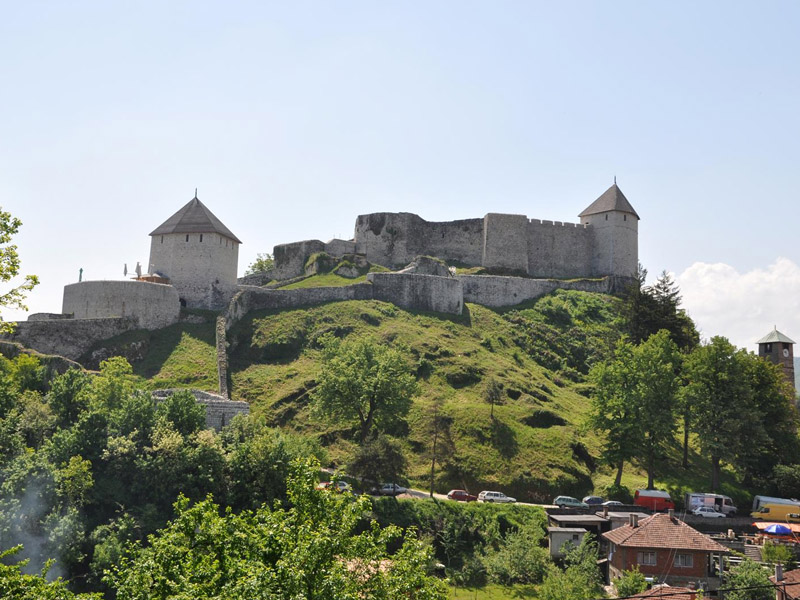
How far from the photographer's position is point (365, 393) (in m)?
44.0

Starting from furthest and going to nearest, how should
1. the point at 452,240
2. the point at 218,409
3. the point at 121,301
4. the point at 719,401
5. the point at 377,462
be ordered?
the point at 452,240
the point at 121,301
the point at 719,401
the point at 218,409
the point at 377,462

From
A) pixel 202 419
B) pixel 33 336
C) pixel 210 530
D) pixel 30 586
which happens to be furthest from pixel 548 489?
pixel 33 336

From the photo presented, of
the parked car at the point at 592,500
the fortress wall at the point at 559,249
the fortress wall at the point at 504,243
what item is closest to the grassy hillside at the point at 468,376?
the parked car at the point at 592,500

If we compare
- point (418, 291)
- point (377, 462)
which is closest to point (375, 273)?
point (418, 291)

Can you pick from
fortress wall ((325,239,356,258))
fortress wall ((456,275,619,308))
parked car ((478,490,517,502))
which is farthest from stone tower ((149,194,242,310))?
parked car ((478,490,517,502))

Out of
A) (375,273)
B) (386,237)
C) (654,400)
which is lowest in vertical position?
(654,400)

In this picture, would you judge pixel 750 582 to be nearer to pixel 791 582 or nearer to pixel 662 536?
pixel 791 582

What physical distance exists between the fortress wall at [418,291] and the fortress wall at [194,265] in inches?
490

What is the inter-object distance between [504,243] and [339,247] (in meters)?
16.0

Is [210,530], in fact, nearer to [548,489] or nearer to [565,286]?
[548,489]

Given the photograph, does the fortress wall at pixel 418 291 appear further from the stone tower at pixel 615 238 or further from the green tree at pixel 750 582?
the green tree at pixel 750 582

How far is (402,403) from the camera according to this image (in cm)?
4469

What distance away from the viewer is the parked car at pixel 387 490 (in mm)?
41031

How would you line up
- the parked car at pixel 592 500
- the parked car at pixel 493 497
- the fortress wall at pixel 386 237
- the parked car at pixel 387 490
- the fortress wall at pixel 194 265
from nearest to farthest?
the parked car at pixel 387 490, the parked car at pixel 493 497, the parked car at pixel 592 500, the fortress wall at pixel 194 265, the fortress wall at pixel 386 237
